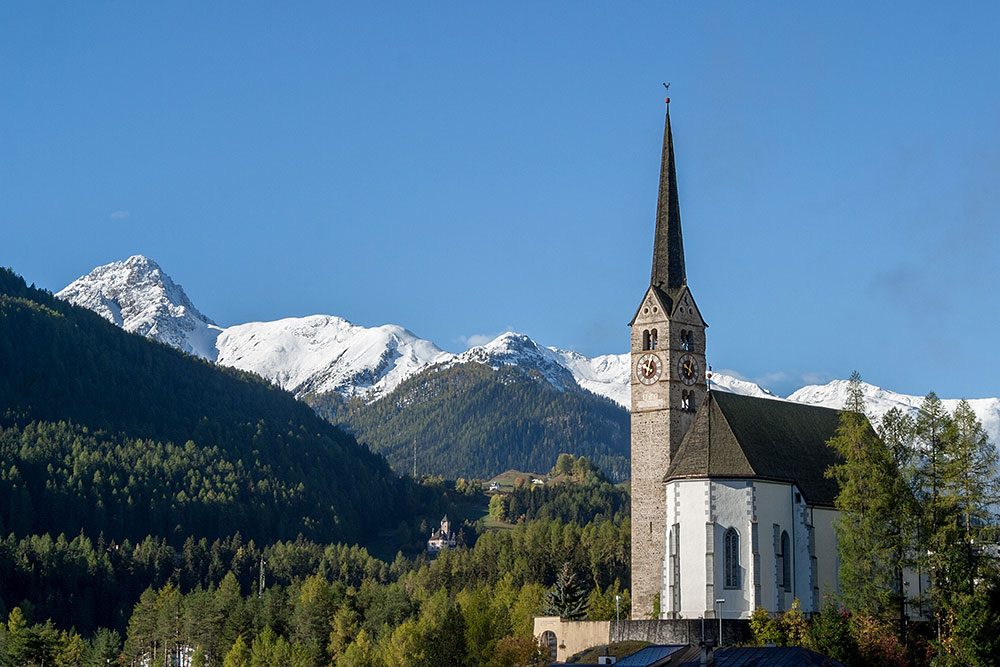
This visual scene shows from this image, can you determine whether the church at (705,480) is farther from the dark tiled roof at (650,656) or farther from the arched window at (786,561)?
the dark tiled roof at (650,656)

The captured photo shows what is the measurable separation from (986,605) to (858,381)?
20976 mm

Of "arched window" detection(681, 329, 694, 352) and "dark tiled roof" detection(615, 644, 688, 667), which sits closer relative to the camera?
"dark tiled roof" detection(615, 644, 688, 667)

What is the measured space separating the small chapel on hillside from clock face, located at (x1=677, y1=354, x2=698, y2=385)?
96mm

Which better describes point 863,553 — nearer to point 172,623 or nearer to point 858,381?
point 858,381

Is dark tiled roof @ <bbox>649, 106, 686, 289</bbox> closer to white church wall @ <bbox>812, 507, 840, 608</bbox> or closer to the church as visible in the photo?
the church

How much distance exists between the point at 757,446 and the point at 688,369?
917 centimetres

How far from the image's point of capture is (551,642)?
358 feet

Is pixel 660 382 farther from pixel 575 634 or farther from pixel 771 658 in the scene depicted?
pixel 771 658

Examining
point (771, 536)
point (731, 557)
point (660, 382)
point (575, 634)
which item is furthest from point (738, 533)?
point (660, 382)

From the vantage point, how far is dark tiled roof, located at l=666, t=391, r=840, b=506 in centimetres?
10525

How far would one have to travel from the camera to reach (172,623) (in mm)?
173625

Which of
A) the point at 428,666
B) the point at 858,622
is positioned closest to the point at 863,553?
the point at 858,622

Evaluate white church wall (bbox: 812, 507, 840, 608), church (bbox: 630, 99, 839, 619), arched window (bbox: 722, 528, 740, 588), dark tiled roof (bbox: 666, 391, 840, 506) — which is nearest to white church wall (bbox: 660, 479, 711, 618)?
church (bbox: 630, 99, 839, 619)

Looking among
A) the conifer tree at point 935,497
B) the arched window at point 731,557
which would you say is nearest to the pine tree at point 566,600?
the arched window at point 731,557
